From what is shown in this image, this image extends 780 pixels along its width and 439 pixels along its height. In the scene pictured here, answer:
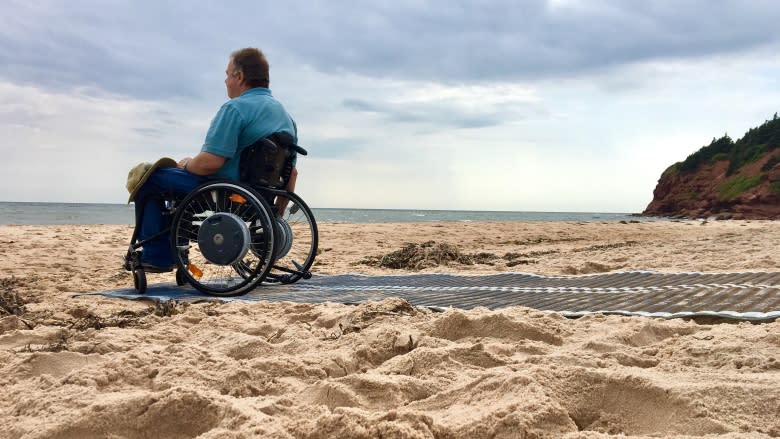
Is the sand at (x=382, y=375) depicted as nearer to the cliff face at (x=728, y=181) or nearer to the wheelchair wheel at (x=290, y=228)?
the wheelchair wheel at (x=290, y=228)

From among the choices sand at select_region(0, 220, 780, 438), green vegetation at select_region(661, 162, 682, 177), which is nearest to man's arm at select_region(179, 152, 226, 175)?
sand at select_region(0, 220, 780, 438)

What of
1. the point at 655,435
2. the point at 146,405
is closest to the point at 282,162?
the point at 146,405

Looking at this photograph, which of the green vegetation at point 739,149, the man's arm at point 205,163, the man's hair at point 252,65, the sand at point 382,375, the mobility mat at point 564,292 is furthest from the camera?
the green vegetation at point 739,149

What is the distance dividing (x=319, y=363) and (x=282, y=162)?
212 cm

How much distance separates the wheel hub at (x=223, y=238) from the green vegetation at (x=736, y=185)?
109ft

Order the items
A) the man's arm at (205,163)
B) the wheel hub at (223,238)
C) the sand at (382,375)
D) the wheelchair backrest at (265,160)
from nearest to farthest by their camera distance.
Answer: the sand at (382,375) < the wheel hub at (223,238) < the man's arm at (205,163) < the wheelchair backrest at (265,160)

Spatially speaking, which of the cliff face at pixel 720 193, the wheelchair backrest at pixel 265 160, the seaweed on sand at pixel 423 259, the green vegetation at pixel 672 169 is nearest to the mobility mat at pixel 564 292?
the wheelchair backrest at pixel 265 160

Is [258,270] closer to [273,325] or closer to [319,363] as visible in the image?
[273,325]

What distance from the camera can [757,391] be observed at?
1200 mm

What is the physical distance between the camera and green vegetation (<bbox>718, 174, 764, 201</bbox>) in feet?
96.9

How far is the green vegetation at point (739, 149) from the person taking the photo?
32.2m

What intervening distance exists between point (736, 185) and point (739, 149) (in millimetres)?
5514

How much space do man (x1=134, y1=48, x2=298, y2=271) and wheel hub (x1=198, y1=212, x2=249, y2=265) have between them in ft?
1.18

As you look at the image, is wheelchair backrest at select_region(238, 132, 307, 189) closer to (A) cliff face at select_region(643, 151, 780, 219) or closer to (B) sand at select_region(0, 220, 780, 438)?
(B) sand at select_region(0, 220, 780, 438)
